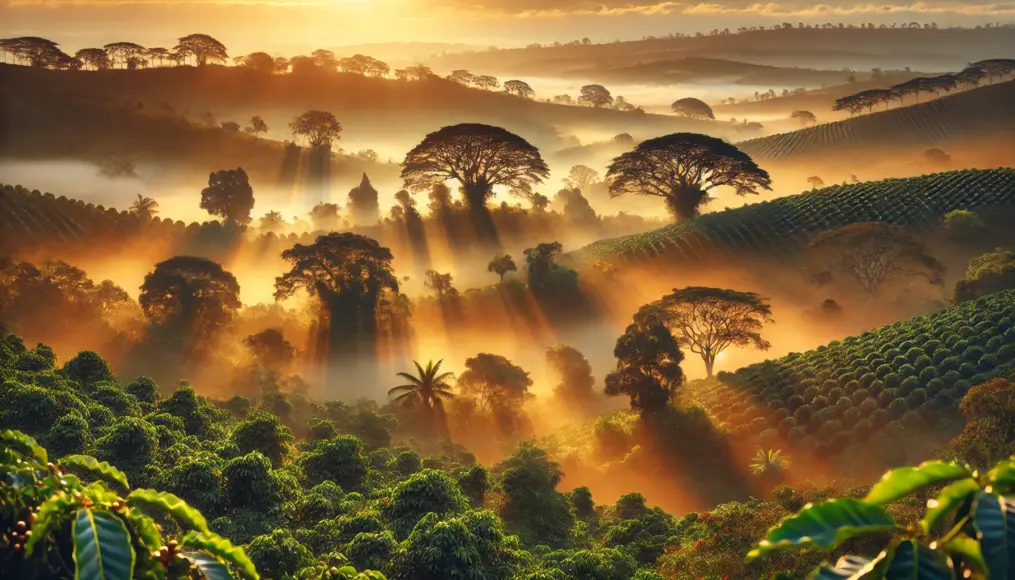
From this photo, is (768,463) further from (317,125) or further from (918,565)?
(317,125)

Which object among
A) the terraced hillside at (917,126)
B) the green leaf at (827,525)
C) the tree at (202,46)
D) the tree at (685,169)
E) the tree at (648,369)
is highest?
the tree at (202,46)

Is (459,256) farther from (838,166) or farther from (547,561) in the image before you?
(838,166)

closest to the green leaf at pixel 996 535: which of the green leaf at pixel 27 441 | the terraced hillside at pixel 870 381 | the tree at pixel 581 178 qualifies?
the green leaf at pixel 27 441

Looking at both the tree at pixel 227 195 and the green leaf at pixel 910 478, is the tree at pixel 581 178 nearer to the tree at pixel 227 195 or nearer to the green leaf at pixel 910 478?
the tree at pixel 227 195

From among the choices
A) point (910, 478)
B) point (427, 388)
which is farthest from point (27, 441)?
point (427, 388)

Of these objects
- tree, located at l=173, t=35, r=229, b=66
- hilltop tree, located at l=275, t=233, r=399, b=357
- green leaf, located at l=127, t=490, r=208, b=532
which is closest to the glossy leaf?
green leaf, located at l=127, t=490, r=208, b=532
